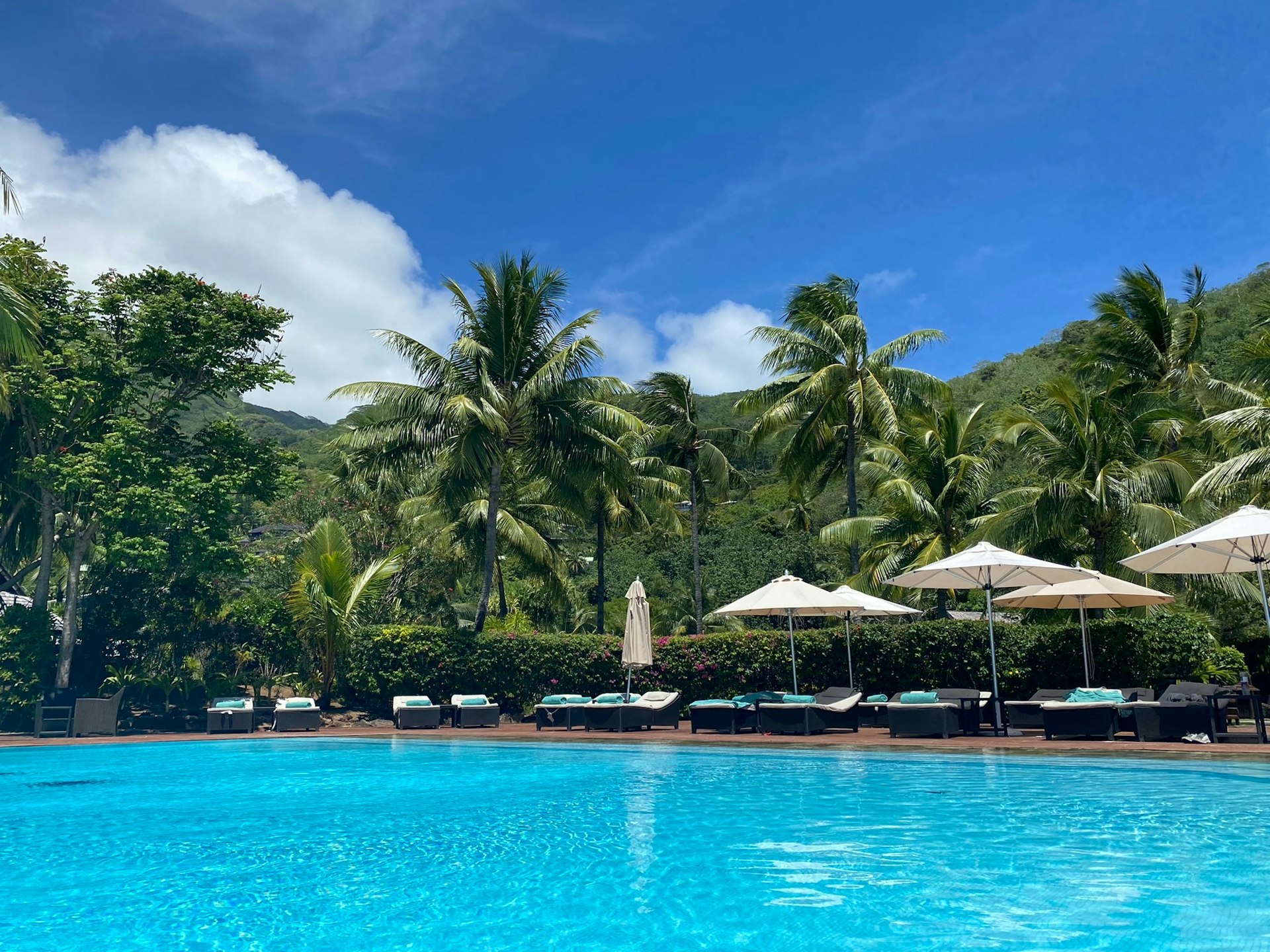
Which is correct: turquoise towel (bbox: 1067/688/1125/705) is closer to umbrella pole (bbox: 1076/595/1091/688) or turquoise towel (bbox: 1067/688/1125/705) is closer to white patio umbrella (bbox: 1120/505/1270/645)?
white patio umbrella (bbox: 1120/505/1270/645)

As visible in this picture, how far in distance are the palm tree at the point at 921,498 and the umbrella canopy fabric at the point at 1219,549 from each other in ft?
28.2

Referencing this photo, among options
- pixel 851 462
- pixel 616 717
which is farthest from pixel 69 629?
pixel 851 462

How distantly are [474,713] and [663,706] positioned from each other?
163 inches

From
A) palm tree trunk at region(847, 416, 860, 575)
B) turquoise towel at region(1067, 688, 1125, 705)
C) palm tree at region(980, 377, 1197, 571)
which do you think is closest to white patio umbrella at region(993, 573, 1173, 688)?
turquoise towel at region(1067, 688, 1125, 705)

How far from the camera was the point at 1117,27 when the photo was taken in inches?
591

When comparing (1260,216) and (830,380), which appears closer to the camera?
(1260,216)

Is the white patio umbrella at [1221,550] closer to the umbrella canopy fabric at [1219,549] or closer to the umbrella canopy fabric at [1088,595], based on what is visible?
the umbrella canopy fabric at [1219,549]

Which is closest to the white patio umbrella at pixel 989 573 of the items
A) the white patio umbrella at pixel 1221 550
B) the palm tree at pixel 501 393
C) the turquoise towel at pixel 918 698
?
the turquoise towel at pixel 918 698

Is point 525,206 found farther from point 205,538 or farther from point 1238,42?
point 1238,42

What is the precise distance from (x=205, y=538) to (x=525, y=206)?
10.2 m

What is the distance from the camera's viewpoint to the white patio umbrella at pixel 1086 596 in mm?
14055

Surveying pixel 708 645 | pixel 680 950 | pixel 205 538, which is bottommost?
pixel 680 950

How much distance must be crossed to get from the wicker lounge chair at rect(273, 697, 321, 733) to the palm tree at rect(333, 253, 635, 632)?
406cm

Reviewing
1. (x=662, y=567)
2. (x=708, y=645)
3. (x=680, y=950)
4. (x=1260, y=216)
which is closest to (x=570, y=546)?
(x=662, y=567)
